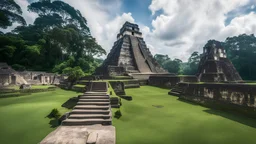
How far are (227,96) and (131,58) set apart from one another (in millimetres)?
20062

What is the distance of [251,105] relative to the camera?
5.64 m

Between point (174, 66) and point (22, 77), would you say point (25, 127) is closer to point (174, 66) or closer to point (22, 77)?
point (22, 77)

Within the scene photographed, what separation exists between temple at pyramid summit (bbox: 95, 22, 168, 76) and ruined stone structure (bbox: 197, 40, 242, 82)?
893cm

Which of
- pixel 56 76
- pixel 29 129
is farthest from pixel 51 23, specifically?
pixel 29 129

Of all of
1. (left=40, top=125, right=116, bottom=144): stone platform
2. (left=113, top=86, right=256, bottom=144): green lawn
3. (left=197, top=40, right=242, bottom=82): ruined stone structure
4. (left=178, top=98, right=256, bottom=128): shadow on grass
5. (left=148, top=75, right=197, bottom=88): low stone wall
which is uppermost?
(left=197, top=40, right=242, bottom=82): ruined stone structure

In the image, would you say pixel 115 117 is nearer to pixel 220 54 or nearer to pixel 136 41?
pixel 220 54

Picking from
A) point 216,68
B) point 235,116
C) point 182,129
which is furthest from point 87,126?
point 216,68

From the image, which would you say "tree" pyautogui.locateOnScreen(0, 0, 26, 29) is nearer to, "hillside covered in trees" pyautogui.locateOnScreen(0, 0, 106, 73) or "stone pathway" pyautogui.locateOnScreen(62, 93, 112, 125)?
"hillside covered in trees" pyautogui.locateOnScreen(0, 0, 106, 73)

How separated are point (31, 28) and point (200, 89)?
143ft

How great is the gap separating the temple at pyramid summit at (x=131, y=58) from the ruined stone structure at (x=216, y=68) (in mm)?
8925

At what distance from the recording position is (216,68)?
17953mm

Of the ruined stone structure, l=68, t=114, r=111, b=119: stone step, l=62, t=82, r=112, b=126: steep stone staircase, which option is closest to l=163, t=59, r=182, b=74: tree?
the ruined stone structure

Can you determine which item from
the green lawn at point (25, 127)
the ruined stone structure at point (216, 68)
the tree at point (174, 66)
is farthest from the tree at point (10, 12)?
the tree at point (174, 66)

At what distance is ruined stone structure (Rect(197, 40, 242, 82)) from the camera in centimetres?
1725
